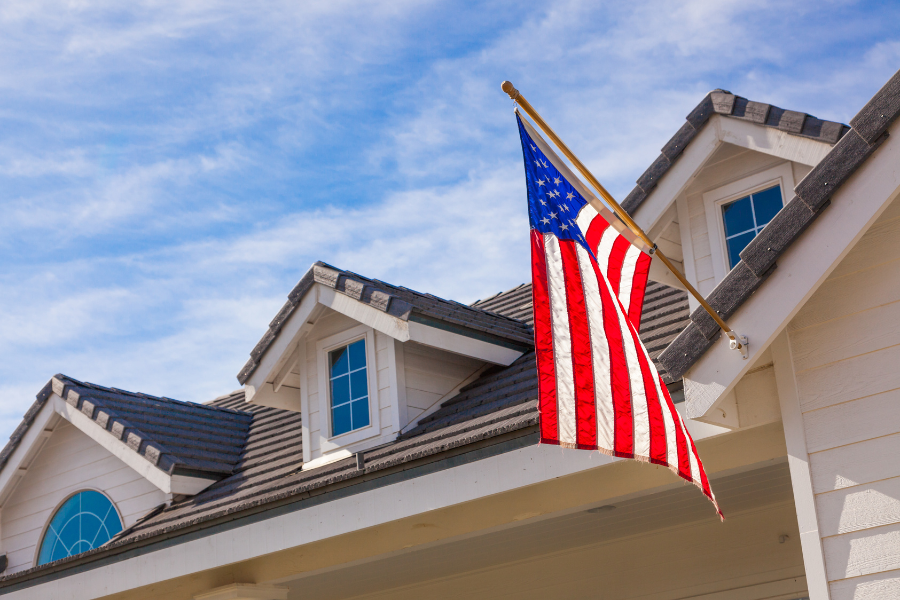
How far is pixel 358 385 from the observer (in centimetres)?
869

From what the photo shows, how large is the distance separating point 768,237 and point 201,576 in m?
5.94

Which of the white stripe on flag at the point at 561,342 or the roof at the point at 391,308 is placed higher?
the roof at the point at 391,308

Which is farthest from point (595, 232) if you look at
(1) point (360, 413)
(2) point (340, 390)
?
(2) point (340, 390)

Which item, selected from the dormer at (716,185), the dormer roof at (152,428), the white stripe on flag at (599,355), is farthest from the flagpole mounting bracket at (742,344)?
the dormer roof at (152,428)

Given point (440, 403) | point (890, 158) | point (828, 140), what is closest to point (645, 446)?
point (890, 158)

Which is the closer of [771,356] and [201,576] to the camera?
[771,356]

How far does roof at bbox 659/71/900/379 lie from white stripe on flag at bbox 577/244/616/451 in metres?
Answer: 0.52

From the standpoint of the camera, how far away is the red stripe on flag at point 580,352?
4652mm

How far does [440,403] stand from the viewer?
845 cm

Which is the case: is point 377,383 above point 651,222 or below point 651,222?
below

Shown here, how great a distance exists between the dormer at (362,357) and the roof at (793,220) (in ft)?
11.3

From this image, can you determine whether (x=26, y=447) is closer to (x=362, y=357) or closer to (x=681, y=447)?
(x=362, y=357)

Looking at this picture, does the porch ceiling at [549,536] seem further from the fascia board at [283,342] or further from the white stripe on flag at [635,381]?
the white stripe on flag at [635,381]

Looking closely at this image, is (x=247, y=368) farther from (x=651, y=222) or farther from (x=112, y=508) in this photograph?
(x=651, y=222)
